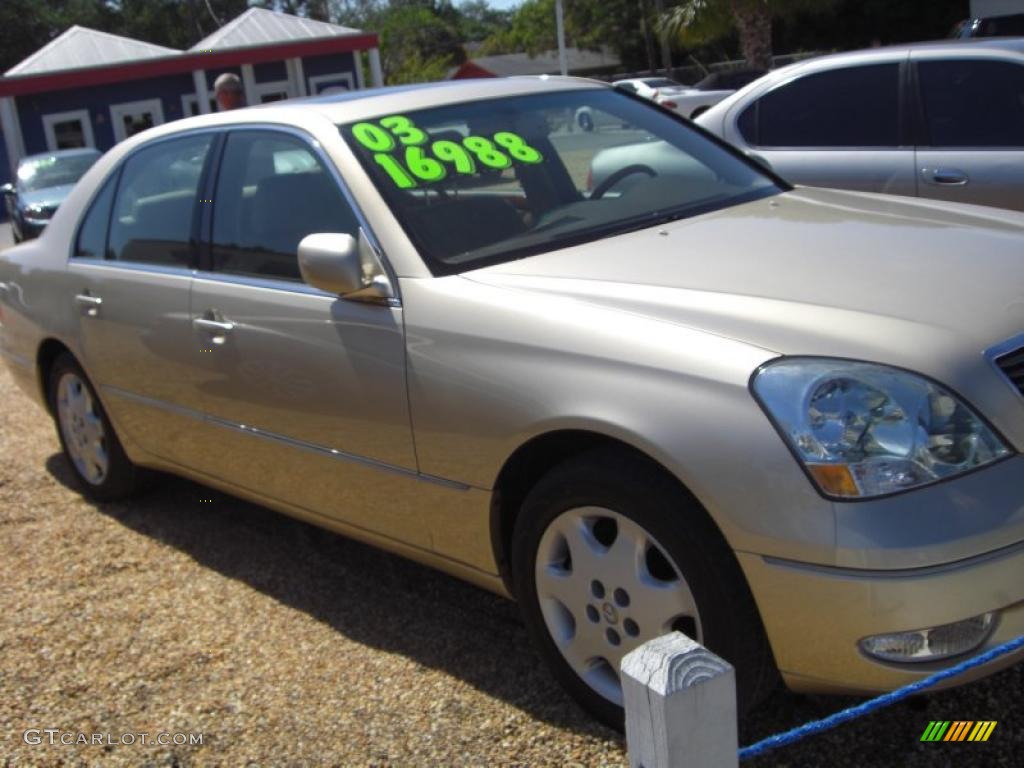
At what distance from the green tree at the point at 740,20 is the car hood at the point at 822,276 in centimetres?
2518

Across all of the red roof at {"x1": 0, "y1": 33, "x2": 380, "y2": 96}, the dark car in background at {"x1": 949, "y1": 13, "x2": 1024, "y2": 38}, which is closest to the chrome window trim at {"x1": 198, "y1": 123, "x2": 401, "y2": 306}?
the dark car in background at {"x1": 949, "y1": 13, "x2": 1024, "y2": 38}

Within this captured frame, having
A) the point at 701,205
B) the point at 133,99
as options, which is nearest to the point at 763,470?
the point at 701,205

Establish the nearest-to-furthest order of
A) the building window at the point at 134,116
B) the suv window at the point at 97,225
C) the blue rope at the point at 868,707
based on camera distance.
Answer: the blue rope at the point at 868,707, the suv window at the point at 97,225, the building window at the point at 134,116

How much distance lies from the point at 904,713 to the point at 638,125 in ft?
7.60

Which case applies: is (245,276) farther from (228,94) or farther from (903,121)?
(228,94)

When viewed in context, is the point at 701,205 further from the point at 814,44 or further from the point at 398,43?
the point at 398,43

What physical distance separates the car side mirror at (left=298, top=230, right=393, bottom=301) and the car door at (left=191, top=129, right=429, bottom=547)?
2.5 inches

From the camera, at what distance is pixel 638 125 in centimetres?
439

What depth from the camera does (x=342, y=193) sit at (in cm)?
364

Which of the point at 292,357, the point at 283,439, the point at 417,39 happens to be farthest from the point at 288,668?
the point at 417,39

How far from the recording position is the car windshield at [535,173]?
11.6ft

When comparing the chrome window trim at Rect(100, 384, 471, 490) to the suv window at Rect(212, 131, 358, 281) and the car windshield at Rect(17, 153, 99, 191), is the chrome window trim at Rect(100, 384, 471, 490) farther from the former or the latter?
the car windshield at Rect(17, 153, 99, 191)

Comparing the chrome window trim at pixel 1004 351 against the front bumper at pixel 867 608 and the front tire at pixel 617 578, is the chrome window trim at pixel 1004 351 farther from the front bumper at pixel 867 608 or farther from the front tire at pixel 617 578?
the front tire at pixel 617 578
